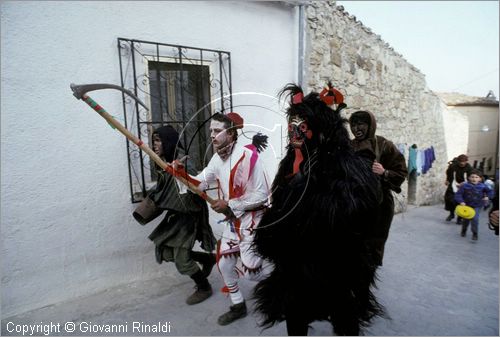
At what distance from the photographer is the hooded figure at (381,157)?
2611 mm

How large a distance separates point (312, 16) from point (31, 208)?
4484 millimetres

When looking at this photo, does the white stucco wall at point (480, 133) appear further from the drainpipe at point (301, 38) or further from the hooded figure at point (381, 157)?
the hooded figure at point (381, 157)

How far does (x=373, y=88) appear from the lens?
6406mm

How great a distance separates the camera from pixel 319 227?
171 cm

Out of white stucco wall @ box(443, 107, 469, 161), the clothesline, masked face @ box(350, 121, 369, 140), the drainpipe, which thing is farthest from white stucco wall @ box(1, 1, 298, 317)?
white stucco wall @ box(443, 107, 469, 161)

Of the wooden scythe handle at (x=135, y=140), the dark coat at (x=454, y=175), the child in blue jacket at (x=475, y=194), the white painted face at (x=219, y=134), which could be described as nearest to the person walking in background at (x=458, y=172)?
the dark coat at (x=454, y=175)

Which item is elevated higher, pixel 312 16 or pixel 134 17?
pixel 312 16

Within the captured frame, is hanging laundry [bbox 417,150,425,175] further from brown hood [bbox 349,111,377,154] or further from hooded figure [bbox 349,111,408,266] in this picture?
brown hood [bbox 349,111,377,154]

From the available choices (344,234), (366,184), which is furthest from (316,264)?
(366,184)

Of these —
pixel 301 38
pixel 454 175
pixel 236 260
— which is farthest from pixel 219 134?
pixel 454 175

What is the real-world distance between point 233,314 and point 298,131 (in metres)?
1.86

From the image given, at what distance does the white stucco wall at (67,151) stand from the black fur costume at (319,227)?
1.79 feet

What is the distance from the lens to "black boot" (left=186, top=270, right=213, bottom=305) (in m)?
2.97

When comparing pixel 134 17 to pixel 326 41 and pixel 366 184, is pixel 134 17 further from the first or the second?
pixel 326 41
